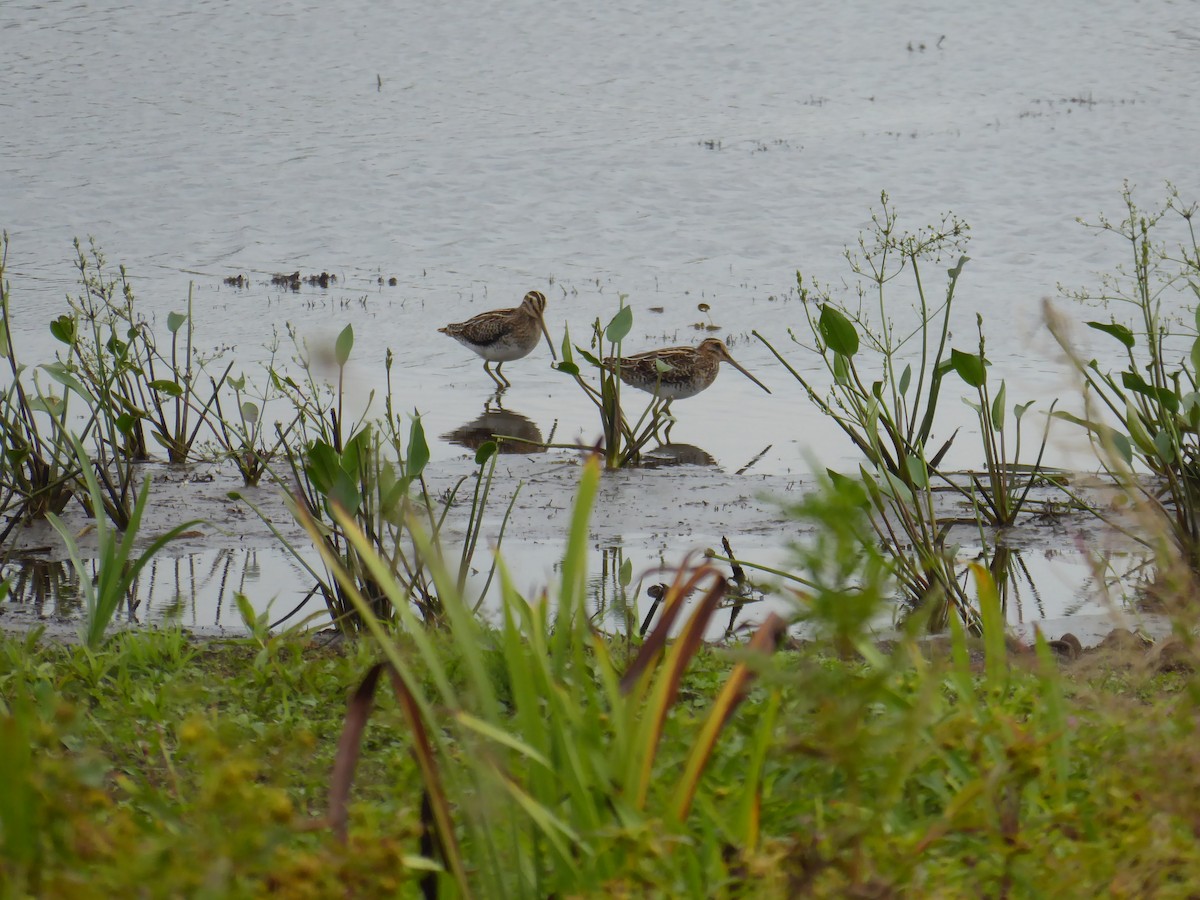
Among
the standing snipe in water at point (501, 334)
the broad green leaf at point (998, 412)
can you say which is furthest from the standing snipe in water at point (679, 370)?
the broad green leaf at point (998, 412)

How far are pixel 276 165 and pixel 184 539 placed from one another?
11.5 m

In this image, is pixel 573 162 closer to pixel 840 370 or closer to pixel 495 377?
pixel 495 377

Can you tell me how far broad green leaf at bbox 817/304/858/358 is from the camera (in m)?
4.38

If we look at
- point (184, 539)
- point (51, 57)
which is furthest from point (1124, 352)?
point (51, 57)

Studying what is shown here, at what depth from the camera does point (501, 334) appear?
926cm

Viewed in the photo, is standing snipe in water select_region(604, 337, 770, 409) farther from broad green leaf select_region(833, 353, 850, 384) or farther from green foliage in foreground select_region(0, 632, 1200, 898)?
green foliage in foreground select_region(0, 632, 1200, 898)

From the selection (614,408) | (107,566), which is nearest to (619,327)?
(614,408)

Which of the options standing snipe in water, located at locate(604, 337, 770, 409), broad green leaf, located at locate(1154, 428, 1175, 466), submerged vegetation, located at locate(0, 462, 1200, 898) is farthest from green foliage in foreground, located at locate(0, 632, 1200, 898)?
standing snipe in water, located at locate(604, 337, 770, 409)

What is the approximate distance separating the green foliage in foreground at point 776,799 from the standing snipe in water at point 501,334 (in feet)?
19.1

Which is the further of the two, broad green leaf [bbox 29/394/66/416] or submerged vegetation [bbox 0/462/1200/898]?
broad green leaf [bbox 29/394/66/416]

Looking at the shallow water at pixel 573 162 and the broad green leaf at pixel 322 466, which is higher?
the shallow water at pixel 573 162

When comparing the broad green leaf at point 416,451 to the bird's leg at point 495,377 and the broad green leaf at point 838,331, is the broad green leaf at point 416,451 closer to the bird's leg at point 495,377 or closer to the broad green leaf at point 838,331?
the broad green leaf at point 838,331

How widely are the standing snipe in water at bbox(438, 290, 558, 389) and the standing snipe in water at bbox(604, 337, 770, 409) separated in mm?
934

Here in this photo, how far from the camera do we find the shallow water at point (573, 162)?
1030cm
